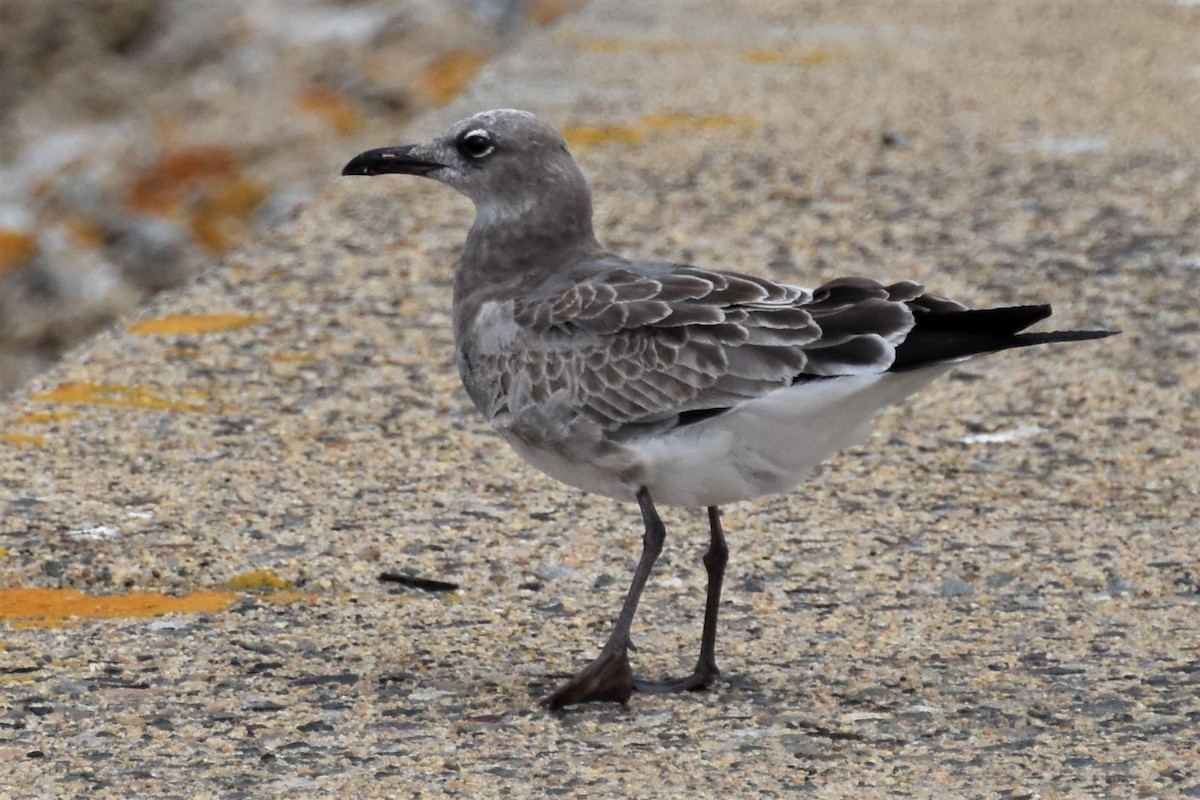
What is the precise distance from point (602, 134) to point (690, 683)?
17.4ft

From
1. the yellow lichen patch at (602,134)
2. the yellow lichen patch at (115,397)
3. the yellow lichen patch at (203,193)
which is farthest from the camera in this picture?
the yellow lichen patch at (203,193)

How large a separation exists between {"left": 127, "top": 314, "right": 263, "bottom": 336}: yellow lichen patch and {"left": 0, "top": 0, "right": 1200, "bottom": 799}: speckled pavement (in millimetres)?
26

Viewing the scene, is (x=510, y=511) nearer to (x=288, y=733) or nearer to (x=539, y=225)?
(x=539, y=225)

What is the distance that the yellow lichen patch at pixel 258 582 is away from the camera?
4613mm

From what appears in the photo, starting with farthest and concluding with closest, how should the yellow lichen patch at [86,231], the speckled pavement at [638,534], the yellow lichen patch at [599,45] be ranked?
1. the yellow lichen patch at [599,45]
2. the yellow lichen patch at [86,231]
3. the speckled pavement at [638,534]

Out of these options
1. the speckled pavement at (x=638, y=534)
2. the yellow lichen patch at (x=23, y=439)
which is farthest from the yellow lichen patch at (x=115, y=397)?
the yellow lichen patch at (x=23, y=439)

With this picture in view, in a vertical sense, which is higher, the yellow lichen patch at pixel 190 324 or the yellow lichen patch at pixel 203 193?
the yellow lichen patch at pixel 203 193

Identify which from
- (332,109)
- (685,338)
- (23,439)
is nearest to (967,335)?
(685,338)

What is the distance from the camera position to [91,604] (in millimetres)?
4469

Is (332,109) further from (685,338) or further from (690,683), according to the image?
(690,683)

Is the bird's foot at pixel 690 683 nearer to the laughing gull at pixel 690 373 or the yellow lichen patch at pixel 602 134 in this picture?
the laughing gull at pixel 690 373

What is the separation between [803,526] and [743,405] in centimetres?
121

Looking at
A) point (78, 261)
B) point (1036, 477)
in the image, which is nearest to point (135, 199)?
point (78, 261)

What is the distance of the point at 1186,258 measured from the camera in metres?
7.10
